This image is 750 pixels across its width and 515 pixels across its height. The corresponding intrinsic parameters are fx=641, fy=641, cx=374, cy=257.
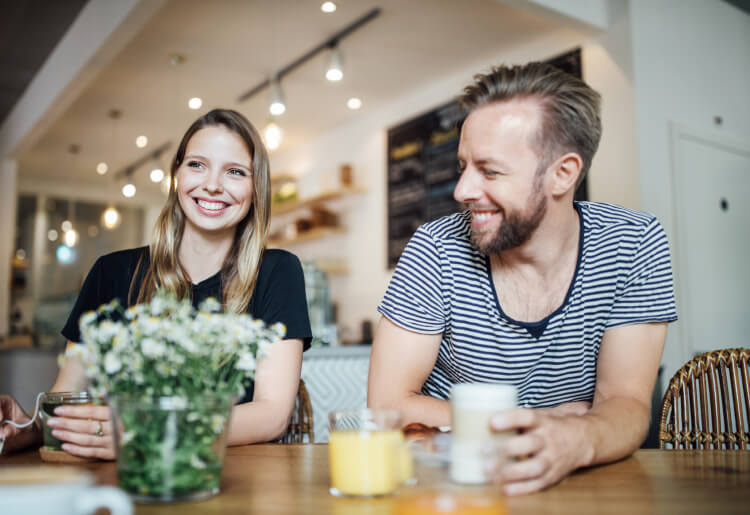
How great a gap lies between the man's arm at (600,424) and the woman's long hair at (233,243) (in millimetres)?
779

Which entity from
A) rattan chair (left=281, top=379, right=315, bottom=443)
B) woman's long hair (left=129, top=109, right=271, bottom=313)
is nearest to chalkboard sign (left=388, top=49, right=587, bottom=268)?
woman's long hair (left=129, top=109, right=271, bottom=313)

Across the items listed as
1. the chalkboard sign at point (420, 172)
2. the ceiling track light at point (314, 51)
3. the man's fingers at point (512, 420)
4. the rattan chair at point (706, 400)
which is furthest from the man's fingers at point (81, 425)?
the chalkboard sign at point (420, 172)

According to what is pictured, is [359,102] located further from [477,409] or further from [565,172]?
[477,409]

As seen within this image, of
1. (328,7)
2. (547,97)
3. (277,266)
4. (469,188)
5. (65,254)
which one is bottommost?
(277,266)

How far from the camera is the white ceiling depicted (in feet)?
12.4

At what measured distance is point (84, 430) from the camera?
2.99ft

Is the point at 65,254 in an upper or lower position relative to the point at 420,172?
lower

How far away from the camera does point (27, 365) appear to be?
343cm

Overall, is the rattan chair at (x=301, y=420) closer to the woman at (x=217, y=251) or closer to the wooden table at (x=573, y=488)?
the woman at (x=217, y=251)

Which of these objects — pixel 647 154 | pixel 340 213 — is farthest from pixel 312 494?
pixel 340 213

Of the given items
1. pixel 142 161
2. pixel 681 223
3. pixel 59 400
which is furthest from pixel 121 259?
pixel 142 161

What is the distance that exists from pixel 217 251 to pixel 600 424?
1005 millimetres

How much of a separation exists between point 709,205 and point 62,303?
18.1 ft

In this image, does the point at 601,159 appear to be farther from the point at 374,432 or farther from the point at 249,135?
the point at 374,432
